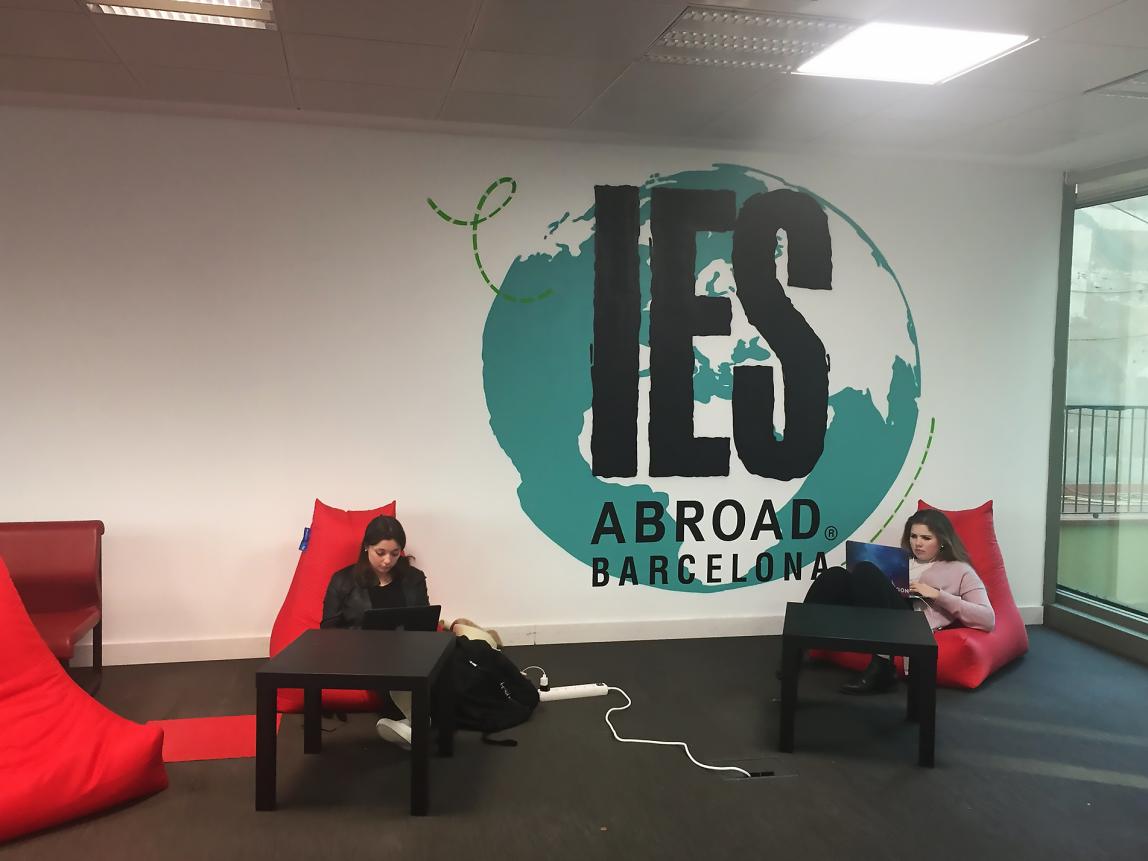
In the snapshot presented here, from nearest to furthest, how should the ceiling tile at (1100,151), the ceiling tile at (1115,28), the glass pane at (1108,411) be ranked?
the ceiling tile at (1115,28), the ceiling tile at (1100,151), the glass pane at (1108,411)

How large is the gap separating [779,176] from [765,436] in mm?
1516

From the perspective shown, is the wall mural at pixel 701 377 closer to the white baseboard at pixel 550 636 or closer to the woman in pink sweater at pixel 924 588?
the white baseboard at pixel 550 636

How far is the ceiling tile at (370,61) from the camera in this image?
11.4 ft

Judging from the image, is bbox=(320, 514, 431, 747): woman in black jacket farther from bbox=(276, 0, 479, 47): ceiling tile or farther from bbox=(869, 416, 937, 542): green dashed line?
bbox=(869, 416, 937, 542): green dashed line

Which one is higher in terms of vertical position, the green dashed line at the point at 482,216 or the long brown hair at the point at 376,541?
the green dashed line at the point at 482,216

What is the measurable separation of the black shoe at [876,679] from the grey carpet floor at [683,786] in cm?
6

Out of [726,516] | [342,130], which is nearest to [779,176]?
[726,516]

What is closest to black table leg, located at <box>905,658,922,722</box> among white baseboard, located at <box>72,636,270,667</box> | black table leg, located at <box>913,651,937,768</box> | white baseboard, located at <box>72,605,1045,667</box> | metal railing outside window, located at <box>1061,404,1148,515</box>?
black table leg, located at <box>913,651,937,768</box>

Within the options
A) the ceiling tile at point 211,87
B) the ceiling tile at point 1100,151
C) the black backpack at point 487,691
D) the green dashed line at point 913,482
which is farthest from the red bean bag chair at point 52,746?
the ceiling tile at point 1100,151

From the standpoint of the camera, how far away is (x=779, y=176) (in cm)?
518

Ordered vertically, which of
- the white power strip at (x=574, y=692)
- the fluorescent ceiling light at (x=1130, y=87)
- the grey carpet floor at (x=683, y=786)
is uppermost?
the fluorescent ceiling light at (x=1130, y=87)

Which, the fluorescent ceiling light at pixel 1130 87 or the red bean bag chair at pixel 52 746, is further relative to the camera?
the fluorescent ceiling light at pixel 1130 87

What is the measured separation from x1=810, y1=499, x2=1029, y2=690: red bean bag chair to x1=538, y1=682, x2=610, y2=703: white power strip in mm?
1244

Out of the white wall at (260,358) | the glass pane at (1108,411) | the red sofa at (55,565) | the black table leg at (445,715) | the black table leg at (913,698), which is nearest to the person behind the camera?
the black table leg at (445,715)
